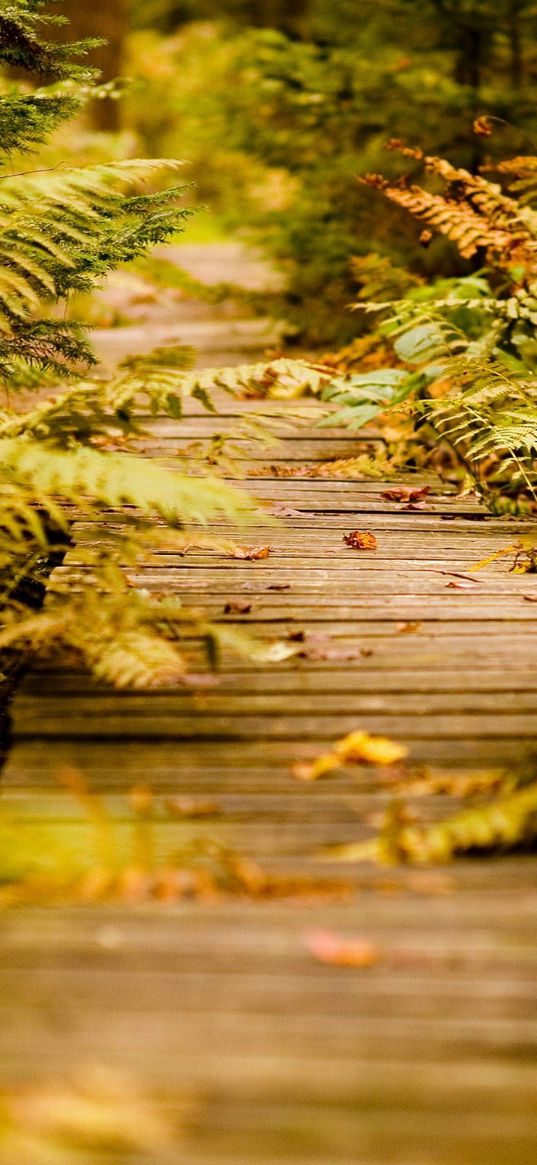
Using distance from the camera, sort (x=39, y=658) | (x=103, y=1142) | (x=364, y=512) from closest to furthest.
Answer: (x=103, y=1142)
(x=39, y=658)
(x=364, y=512)

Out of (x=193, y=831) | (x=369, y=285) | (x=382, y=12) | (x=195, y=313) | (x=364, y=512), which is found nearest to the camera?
(x=193, y=831)

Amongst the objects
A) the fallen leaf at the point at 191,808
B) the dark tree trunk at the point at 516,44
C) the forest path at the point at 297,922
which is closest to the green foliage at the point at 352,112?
the dark tree trunk at the point at 516,44

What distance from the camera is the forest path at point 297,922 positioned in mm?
1409

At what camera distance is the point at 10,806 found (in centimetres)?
204

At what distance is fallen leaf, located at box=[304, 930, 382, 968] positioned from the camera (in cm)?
165

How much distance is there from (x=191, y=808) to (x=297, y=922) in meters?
0.38

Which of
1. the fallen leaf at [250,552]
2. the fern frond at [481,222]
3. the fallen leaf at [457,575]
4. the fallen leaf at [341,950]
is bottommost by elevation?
the fallen leaf at [341,950]

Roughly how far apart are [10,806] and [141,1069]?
2.35 feet

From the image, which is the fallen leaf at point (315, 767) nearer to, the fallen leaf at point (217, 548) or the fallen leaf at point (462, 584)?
the fallen leaf at point (462, 584)

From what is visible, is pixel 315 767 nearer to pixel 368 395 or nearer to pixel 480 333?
pixel 368 395

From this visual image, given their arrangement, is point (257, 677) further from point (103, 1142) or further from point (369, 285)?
point (369, 285)

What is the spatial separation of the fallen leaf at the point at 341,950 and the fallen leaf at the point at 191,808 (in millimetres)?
397

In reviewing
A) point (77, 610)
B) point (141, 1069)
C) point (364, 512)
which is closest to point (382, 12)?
point (364, 512)

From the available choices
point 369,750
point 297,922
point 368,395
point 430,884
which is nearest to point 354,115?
point 368,395
